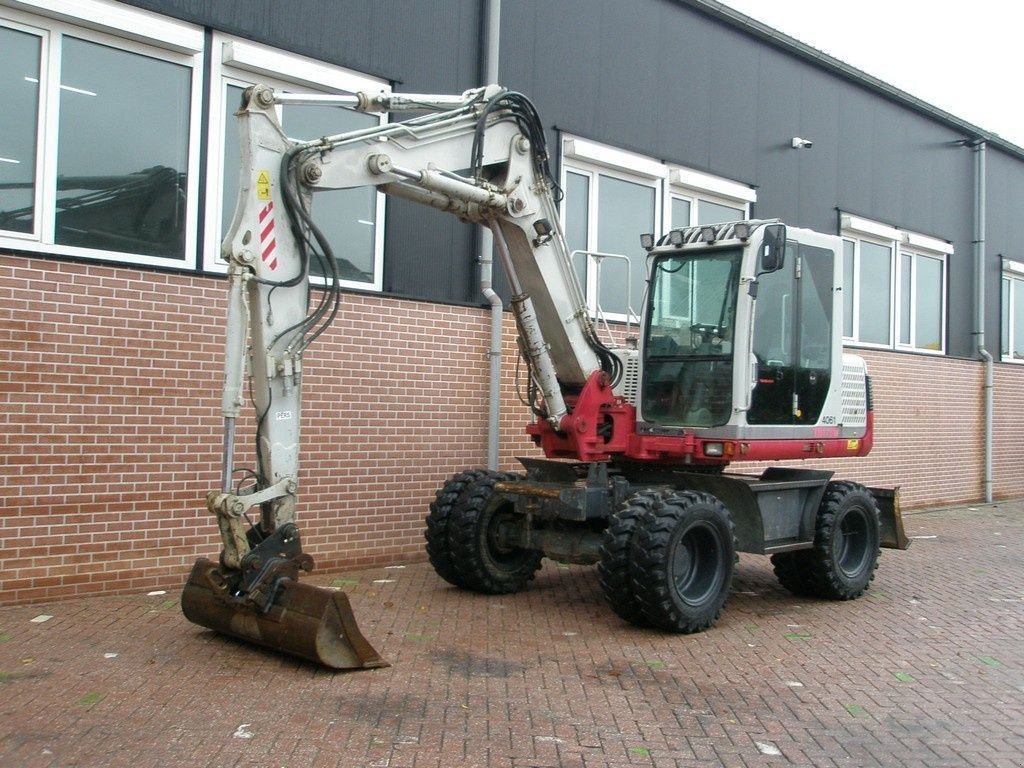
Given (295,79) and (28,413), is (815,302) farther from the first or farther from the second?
(28,413)

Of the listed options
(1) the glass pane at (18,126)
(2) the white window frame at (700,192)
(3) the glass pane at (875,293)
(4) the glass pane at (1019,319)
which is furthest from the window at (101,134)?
(4) the glass pane at (1019,319)

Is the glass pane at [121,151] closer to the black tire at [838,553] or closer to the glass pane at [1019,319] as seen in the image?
the black tire at [838,553]

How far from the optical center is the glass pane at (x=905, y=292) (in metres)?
16.3

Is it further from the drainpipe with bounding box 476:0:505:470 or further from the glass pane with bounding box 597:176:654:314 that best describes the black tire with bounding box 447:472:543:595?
the glass pane with bounding box 597:176:654:314

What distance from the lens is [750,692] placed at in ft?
19.5

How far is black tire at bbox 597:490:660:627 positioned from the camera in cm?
697

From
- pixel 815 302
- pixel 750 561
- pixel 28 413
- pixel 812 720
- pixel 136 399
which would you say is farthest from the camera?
pixel 750 561

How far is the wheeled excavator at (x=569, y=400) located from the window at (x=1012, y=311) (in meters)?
10.6

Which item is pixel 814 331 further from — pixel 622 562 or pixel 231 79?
pixel 231 79

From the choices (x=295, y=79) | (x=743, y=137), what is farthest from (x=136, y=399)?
(x=743, y=137)

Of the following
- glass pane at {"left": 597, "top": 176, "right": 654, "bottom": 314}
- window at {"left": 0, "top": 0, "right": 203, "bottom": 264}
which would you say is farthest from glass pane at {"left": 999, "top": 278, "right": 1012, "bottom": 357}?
window at {"left": 0, "top": 0, "right": 203, "bottom": 264}

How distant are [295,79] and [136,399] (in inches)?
126

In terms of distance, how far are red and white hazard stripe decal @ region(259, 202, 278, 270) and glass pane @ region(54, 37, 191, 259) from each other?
258cm

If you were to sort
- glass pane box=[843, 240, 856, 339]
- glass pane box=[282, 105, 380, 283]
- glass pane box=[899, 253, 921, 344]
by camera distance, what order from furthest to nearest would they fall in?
glass pane box=[899, 253, 921, 344] → glass pane box=[843, 240, 856, 339] → glass pane box=[282, 105, 380, 283]
